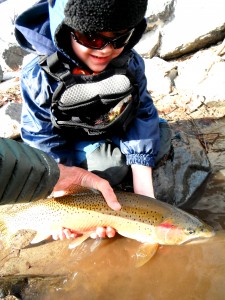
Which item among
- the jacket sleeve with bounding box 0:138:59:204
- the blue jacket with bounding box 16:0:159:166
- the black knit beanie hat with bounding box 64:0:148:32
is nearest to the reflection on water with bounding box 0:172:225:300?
the jacket sleeve with bounding box 0:138:59:204

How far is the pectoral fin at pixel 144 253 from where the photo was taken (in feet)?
9.23

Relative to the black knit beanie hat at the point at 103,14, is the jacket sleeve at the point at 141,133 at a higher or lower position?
lower

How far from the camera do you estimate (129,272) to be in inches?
108

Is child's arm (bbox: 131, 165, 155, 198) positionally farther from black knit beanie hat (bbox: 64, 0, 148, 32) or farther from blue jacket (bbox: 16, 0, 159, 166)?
black knit beanie hat (bbox: 64, 0, 148, 32)

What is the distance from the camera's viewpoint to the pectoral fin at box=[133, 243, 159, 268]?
2812 mm

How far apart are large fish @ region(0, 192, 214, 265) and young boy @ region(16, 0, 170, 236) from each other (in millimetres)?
119

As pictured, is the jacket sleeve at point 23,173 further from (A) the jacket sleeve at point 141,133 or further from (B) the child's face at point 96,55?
(A) the jacket sleeve at point 141,133

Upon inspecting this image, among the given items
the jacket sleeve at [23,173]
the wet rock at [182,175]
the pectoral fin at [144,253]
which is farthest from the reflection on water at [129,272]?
the jacket sleeve at [23,173]

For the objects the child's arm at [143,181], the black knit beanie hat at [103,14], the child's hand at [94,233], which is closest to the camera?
the black knit beanie hat at [103,14]

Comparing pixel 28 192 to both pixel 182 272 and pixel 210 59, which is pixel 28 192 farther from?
pixel 210 59

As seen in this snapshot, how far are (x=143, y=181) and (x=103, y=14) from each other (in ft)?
5.34

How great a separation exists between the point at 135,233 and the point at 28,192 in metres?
1.01

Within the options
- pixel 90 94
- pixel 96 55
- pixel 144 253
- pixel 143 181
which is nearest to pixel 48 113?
pixel 90 94

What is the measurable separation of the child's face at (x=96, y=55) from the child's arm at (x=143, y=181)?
99 centimetres
